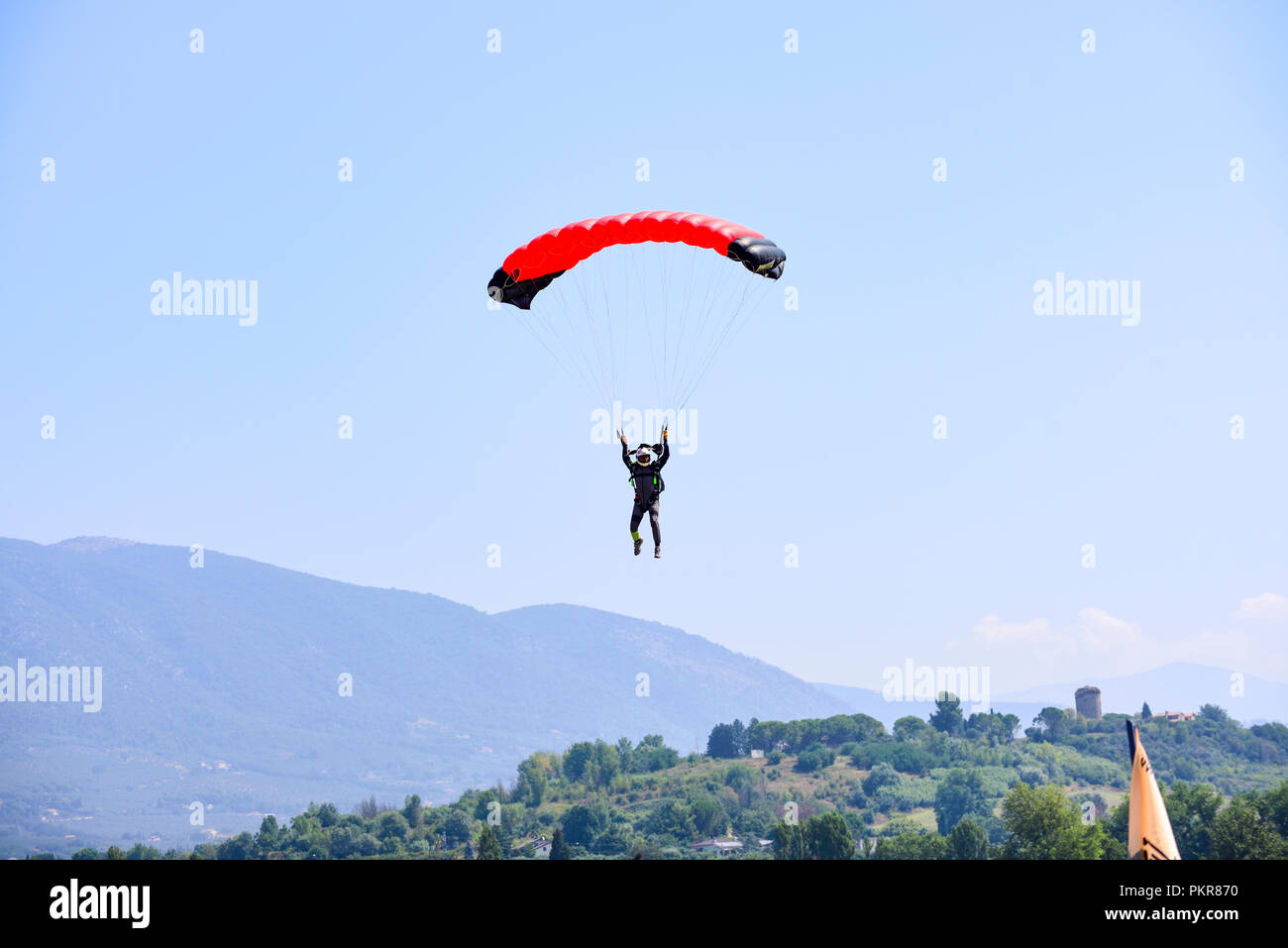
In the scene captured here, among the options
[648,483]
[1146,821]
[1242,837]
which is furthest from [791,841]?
[1146,821]

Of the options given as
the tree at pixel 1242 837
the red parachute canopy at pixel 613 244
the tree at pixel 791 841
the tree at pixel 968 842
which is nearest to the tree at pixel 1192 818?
the tree at pixel 1242 837

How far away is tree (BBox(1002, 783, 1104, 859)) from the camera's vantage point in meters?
145

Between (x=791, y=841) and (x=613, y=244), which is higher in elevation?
(x=613, y=244)

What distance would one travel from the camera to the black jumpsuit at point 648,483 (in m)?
34.7

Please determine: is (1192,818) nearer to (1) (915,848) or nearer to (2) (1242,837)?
(2) (1242,837)

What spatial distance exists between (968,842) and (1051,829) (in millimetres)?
17244

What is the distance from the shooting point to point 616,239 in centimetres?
3619

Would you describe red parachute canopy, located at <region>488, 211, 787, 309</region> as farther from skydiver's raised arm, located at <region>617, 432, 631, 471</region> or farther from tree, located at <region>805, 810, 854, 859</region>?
Answer: tree, located at <region>805, 810, 854, 859</region>

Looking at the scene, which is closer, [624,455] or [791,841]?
[624,455]

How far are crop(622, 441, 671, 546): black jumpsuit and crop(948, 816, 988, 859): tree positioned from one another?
13607 cm

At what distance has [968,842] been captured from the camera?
164 meters
